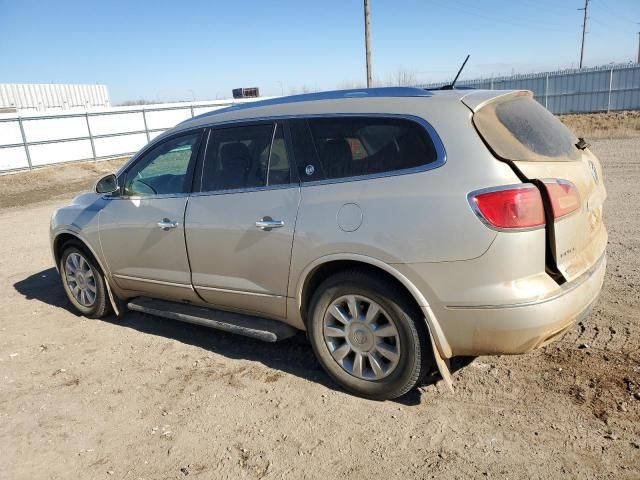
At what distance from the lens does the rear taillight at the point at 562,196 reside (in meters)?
2.77

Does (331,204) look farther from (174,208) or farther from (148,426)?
(148,426)

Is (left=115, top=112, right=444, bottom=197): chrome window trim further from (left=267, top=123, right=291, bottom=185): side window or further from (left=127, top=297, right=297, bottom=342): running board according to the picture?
(left=127, top=297, right=297, bottom=342): running board

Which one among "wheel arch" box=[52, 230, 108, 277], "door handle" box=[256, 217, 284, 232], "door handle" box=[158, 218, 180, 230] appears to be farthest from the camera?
"wheel arch" box=[52, 230, 108, 277]

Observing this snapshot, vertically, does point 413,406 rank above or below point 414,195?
below

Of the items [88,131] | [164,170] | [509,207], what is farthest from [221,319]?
[88,131]

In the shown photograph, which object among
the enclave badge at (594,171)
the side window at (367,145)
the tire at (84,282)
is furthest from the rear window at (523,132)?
the tire at (84,282)

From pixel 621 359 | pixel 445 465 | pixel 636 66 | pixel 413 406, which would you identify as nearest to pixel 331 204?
pixel 413 406

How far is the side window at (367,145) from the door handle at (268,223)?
1.15ft

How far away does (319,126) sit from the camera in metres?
3.42

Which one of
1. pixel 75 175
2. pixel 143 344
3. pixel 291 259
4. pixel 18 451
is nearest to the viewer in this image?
pixel 18 451

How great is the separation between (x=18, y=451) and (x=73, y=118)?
21.0 meters

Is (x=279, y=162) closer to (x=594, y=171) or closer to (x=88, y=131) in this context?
(x=594, y=171)

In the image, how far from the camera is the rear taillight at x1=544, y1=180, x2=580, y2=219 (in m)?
2.77

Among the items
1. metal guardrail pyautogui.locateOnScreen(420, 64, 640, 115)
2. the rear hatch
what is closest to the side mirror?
the rear hatch
